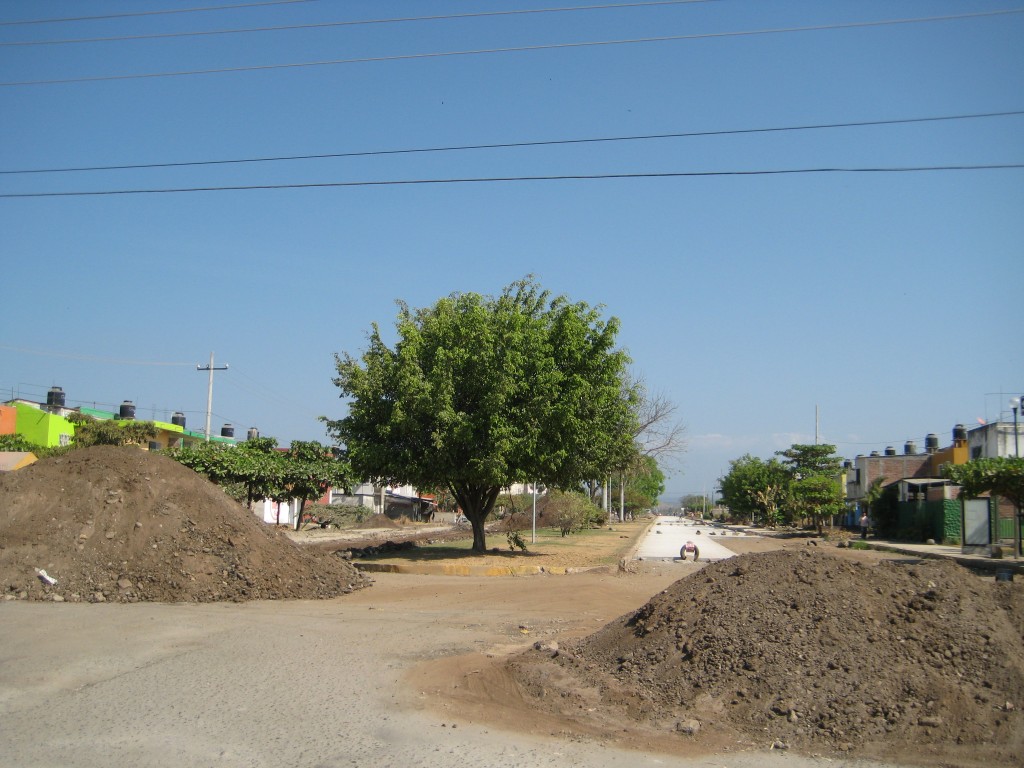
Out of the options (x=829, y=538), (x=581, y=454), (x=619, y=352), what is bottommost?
(x=829, y=538)

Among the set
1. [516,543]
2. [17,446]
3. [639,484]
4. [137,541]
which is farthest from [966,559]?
[639,484]

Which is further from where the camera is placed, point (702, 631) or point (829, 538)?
point (829, 538)

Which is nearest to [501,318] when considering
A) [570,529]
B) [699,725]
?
[699,725]

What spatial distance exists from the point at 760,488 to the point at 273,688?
7528cm

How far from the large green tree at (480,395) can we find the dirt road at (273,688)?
841cm

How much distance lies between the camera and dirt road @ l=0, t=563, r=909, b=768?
21.5 ft

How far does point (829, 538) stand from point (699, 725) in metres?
44.0

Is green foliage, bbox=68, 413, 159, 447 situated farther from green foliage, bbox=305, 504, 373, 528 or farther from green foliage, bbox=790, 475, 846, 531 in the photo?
green foliage, bbox=790, 475, 846, 531

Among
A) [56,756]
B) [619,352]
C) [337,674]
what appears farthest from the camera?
[619,352]

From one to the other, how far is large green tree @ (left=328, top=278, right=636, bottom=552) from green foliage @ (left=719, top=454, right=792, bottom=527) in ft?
153

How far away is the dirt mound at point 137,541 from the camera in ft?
49.4

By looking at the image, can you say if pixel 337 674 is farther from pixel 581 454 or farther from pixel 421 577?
pixel 581 454

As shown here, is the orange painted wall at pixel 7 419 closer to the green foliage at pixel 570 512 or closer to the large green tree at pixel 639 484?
the green foliage at pixel 570 512

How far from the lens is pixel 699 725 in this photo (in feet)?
23.9
